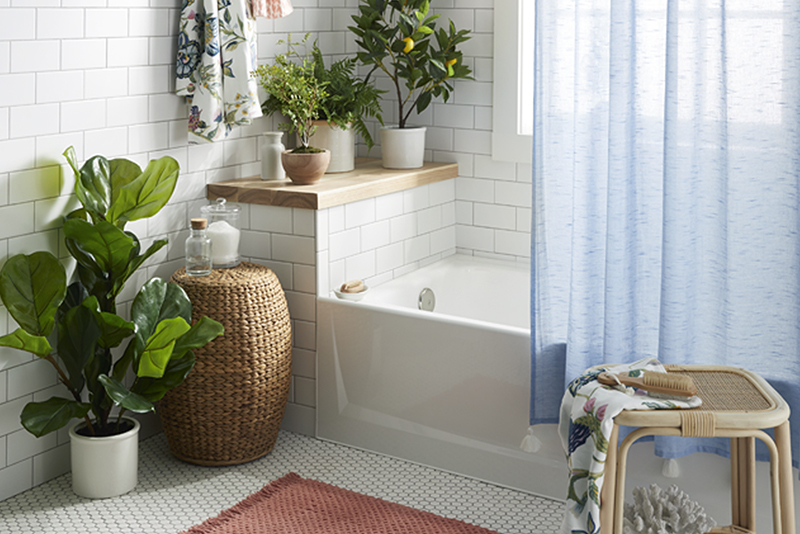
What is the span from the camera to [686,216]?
2.35 m

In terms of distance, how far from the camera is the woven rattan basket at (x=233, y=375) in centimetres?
279

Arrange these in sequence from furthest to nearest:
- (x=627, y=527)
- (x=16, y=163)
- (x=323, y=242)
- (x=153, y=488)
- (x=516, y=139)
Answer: (x=516, y=139) → (x=323, y=242) → (x=153, y=488) → (x=16, y=163) → (x=627, y=527)

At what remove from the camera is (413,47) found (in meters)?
3.46

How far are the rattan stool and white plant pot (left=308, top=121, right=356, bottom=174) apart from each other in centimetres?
176

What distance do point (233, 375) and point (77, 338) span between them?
492 mm

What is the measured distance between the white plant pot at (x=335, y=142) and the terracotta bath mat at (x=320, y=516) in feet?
4.23

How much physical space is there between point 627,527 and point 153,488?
148 cm

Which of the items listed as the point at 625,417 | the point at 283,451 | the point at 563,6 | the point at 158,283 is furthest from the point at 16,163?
the point at 625,417

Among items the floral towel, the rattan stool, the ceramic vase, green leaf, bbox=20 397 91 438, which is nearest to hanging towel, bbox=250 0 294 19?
the ceramic vase

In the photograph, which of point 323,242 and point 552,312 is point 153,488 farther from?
point 552,312

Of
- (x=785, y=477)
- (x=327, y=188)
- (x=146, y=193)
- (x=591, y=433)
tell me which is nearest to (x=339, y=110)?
(x=327, y=188)

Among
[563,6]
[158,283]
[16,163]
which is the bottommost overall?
[158,283]

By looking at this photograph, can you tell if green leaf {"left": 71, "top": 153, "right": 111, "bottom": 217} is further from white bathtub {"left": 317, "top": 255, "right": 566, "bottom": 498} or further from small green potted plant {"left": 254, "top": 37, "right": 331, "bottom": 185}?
white bathtub {"left": 317, "top": 255, "right": 566, "bottom": 498}

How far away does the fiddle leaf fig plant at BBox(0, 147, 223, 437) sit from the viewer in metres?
2.51
